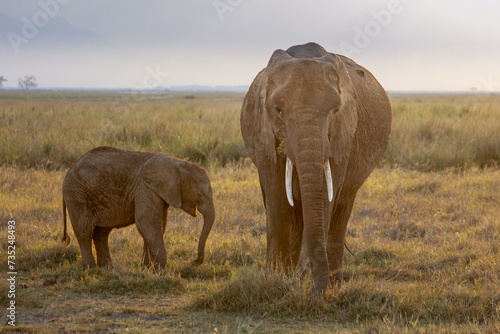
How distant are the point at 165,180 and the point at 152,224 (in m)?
0.46

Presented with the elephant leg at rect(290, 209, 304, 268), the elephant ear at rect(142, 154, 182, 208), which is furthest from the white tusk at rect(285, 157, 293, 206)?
the elephant ear at rect(142, 154, 182, 208)

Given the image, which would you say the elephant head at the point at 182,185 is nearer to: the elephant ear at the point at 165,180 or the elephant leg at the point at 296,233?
the elephant ear at the point at 165,180

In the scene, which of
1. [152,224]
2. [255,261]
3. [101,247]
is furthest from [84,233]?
[255,261]

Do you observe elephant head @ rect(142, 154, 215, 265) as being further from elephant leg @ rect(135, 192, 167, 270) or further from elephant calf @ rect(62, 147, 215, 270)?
elephant leg @ rect(135, 192, 167, 270)

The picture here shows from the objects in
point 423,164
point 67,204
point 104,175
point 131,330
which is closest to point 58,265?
point 67,204

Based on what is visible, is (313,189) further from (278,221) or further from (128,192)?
(128,192)

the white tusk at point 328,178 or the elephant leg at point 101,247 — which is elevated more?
the white tusk at point 328,178

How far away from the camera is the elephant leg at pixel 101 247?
659cm

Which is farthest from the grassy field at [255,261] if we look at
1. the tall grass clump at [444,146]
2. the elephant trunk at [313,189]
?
the elephant trunk at [313,189]

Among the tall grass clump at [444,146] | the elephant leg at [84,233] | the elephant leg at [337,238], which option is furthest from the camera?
the tall grass clump at [444,146]

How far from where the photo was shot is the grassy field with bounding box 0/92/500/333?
4.83 m

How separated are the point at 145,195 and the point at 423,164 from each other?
7450 mm

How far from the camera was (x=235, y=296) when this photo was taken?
5.08m

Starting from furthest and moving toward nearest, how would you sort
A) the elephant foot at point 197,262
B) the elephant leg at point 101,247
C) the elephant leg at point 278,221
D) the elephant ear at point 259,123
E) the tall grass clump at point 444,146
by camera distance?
the tall grass clump at point 444,146 → the elephant leg at point 101,247 → the elephant foot at point 197,262 → the elephant leg at point 278,221 → the elephant ear at point 259,123
